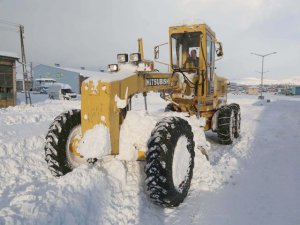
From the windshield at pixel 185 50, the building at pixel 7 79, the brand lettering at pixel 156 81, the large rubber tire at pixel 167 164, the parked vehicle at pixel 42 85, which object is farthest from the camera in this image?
the parked vehicle at pixel 42 85

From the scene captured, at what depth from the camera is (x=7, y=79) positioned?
846 inches

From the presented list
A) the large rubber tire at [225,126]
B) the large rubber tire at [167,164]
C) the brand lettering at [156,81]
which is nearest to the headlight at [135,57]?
the brand lettering at [156,81]

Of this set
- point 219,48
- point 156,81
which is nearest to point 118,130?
point 156,81

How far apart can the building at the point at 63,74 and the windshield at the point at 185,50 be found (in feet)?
142

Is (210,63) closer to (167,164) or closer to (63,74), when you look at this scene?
(167,164)

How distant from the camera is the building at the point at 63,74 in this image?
176ft

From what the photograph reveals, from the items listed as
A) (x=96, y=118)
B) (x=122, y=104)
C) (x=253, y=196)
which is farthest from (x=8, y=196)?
(x=253, y=196)

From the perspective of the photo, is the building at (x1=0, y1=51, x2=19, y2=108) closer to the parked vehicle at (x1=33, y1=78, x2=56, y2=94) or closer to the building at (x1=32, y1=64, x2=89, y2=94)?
the parked vehicle at (x1=33, y1=78, x2=56, y2=94)

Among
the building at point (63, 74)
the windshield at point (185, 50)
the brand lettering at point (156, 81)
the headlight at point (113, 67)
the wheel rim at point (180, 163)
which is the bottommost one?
the wheel rim at point (180, 163)

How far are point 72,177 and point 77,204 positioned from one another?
0.61 metres

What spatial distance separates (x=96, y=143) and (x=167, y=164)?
1007 mm

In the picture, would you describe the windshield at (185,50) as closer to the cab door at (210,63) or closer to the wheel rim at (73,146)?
the cab door at (210,63)

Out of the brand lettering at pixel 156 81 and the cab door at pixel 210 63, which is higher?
the cab door at pixel 210 63

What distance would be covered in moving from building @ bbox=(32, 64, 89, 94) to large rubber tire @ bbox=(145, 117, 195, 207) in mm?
47014
